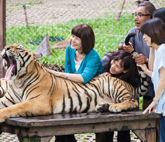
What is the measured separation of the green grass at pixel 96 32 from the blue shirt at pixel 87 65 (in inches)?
146

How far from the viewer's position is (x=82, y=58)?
3.40 m

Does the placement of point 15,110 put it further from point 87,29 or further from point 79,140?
point 79,140

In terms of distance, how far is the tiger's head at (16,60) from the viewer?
2.78m

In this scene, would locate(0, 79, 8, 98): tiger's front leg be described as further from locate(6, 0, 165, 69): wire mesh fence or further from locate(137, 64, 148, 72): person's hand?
locate(6, 0, 165, 69): wire mesh fence

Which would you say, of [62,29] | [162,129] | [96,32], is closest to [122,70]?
[162,129]

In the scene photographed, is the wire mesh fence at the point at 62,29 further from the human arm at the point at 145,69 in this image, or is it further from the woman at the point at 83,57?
the human arm at the point at 145,69

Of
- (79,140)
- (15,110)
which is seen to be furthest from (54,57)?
(15,110)

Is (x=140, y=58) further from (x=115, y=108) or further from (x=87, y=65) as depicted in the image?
(x=115, y=108)

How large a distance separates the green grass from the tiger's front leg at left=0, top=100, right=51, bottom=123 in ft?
14.6

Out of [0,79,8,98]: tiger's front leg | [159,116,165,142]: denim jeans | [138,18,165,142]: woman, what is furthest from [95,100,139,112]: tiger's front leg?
[0,79,8,98]: tiger's front leg

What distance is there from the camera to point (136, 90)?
3467 mm

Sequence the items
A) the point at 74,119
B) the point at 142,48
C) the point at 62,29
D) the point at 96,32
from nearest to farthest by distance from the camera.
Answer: the point at 74,119
the point at 142,48
the point at 62,29
the point at 96,32

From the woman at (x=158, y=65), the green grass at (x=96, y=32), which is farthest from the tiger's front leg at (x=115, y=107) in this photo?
the green grass at (x=96, y=32)

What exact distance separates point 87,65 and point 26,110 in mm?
937
